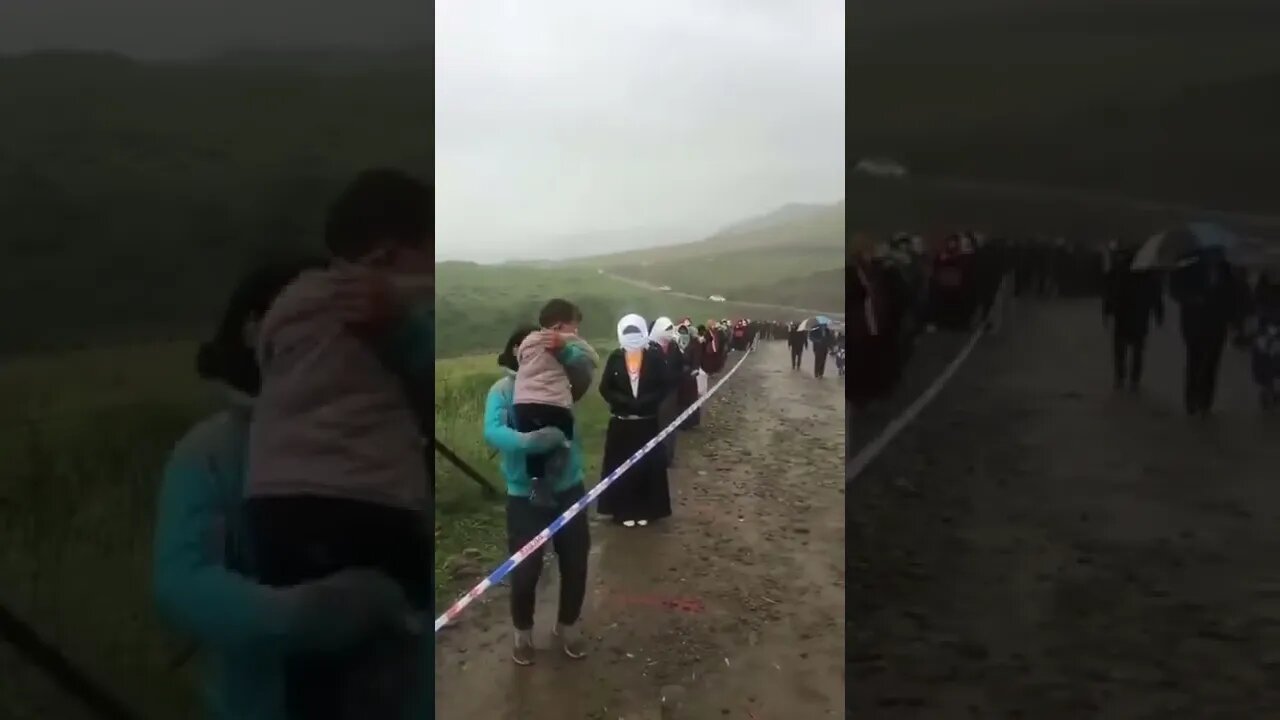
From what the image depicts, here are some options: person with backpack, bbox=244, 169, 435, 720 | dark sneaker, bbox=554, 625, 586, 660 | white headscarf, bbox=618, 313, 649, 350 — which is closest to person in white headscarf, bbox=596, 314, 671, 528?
white headscarf, bbox=618, 313, 649, 350

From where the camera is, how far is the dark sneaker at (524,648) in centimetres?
125

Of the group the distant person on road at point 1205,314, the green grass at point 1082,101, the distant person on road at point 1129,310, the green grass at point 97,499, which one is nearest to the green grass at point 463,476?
the green grass at point 97,499

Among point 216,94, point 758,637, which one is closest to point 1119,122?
point 758,637

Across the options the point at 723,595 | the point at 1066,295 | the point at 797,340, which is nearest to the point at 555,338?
the point at 797,340

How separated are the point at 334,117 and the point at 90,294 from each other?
50 centimetres

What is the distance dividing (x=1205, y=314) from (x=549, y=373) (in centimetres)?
104

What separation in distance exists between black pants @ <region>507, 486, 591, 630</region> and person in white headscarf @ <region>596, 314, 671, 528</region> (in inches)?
2.2

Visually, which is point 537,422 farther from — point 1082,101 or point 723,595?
point 1082,101

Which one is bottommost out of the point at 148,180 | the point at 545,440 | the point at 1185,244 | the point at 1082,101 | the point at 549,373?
the point at 545,440

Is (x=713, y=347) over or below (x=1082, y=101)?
below

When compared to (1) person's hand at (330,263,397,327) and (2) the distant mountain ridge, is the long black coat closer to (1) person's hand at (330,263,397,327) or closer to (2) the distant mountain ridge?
(2) the distant mountain ridge

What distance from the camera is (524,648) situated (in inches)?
49.1

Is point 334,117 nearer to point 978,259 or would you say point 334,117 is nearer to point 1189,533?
point 978,259

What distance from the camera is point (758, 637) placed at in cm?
124
